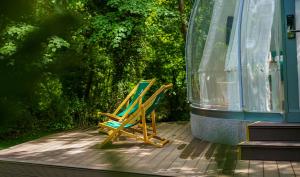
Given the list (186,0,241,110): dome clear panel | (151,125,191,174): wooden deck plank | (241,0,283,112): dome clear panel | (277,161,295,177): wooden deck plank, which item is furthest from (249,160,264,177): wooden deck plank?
(186,0,241,110): dome clear panel

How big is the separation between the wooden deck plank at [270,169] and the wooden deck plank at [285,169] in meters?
0.04

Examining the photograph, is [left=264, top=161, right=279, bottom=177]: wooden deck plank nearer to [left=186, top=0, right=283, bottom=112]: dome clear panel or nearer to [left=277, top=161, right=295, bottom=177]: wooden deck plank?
[left=277, top=161, right=295, bottom=177]: wooden deck plank

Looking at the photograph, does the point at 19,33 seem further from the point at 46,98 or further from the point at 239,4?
the point at 239,4

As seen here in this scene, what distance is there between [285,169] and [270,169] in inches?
5.9

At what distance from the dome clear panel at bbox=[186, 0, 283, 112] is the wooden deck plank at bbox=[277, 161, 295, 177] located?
1.09 m

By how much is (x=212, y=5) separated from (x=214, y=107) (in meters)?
1.61

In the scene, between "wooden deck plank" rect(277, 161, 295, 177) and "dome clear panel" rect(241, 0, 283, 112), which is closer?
"wooden deck plank" rect(277, 161, 295, 177)

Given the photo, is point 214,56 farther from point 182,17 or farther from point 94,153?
point 182,17

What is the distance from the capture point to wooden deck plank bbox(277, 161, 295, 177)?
15.1 feet

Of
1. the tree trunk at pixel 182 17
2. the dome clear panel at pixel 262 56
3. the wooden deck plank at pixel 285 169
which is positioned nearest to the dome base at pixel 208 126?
the dome clear panel at pixel 262 56

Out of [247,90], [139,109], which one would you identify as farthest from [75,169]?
[247,90]

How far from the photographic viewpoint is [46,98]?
2.06 feet

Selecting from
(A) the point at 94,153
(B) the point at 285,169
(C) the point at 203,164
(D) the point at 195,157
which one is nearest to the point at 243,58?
(D) the point at 195,157

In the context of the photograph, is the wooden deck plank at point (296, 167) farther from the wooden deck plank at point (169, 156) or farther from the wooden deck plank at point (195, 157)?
the wooden deck plank at point (169, 156)
